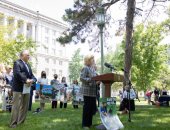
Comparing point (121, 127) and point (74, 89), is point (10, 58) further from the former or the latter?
point (121, 127)

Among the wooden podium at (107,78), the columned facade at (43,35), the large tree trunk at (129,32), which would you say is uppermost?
the columned facade at (43,35)

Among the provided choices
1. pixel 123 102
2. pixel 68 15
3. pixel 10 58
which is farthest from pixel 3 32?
pixel 123 102

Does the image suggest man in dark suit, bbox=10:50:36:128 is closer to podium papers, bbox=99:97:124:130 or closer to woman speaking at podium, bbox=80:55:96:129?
woman speaking at podium, bbox=80:55:96:129

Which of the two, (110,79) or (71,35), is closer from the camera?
(110,79)

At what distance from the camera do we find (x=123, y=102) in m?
13.8

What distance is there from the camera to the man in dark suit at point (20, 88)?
318 inches

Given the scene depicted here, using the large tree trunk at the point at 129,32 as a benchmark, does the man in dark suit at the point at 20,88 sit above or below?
below

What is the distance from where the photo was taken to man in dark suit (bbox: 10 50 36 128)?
808cm

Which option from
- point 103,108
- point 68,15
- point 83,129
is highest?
point 68,15

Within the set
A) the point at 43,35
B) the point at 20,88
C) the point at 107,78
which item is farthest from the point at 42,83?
the point at 43,35

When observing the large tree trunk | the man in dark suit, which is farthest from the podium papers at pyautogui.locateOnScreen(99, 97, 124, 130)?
the large tree trunk

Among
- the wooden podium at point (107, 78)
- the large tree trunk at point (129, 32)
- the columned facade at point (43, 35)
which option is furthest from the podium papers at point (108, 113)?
the columned facade at point (43, 35)

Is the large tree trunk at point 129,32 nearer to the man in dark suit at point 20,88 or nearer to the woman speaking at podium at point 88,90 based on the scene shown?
the woman speaking at podium at point 88,90

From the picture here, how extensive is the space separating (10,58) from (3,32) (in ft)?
16.6
